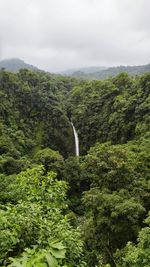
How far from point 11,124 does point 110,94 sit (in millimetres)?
17029

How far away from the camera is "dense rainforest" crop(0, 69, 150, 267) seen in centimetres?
449

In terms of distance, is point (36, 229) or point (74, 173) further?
point (74, 173)

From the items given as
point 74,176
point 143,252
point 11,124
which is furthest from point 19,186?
point 11,124

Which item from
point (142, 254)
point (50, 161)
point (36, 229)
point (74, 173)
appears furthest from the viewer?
point (50, 161)

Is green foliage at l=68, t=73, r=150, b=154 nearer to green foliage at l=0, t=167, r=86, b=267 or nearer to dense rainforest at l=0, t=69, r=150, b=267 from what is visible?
dense rainforest at l=0, t=69, r=150, b=267

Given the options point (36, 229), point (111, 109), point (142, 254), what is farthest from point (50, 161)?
point (36, 229)

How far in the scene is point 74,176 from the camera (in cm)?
3634

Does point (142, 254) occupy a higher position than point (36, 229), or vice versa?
point (36, 229)

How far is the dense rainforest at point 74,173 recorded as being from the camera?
14.7 feet

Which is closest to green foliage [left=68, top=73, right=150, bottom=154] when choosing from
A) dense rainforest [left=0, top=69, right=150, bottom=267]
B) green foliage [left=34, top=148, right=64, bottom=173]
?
dense rainforest [left=0, top=69, right=150, bottom=267]

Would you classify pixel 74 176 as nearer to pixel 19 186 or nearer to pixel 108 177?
pixel 108 177

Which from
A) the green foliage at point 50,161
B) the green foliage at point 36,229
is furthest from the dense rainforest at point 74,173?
the green foliage at point 50,161

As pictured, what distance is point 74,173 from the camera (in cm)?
3619

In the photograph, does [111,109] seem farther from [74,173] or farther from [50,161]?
[74,173]
